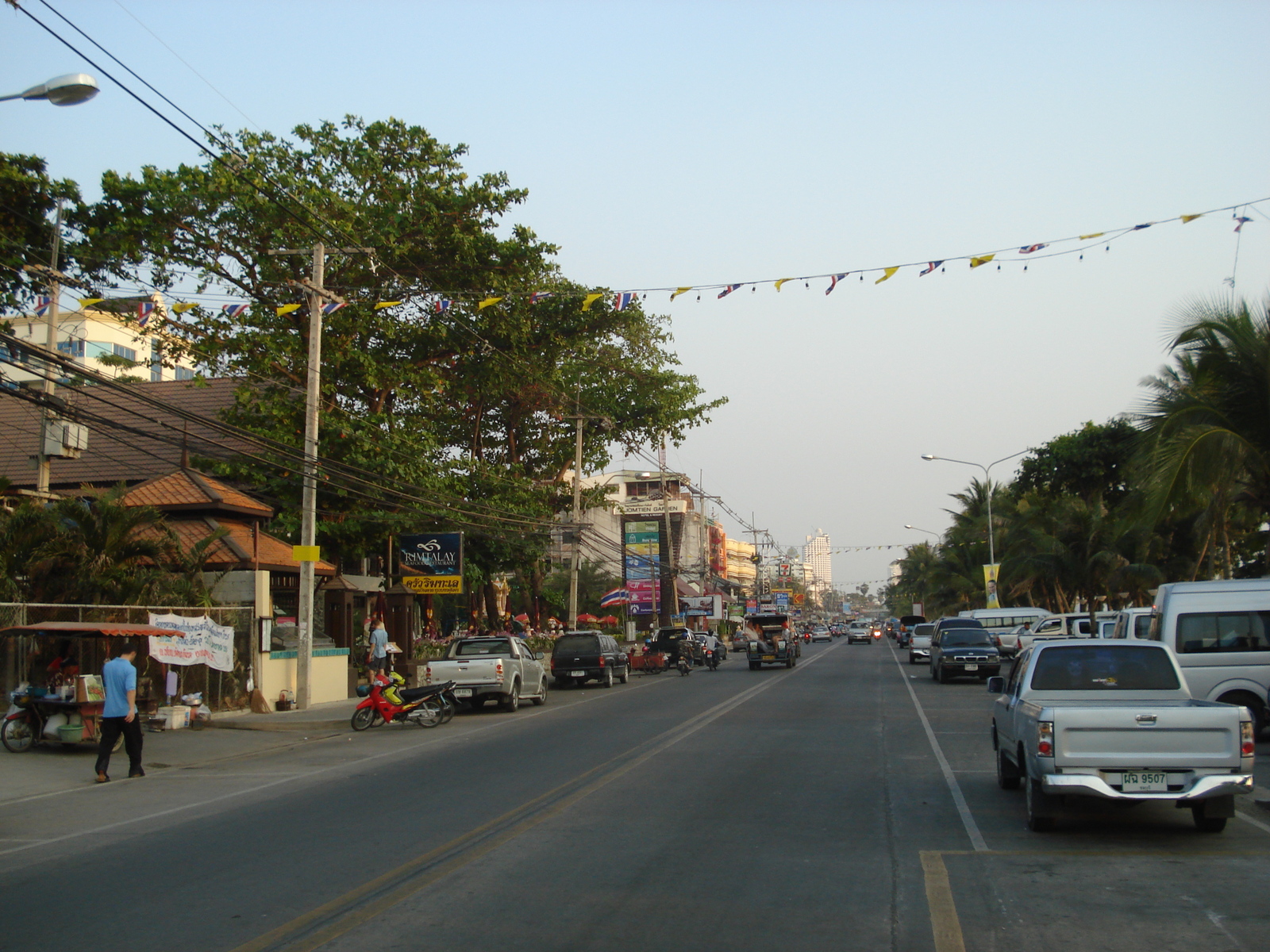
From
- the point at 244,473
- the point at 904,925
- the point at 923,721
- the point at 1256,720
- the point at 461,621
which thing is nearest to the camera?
the point at 904,925

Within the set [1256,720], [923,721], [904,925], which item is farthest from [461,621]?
[904,925]

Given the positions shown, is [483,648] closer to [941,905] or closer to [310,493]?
[310,493]

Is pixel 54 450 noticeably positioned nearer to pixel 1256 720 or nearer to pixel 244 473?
pixel 244 473

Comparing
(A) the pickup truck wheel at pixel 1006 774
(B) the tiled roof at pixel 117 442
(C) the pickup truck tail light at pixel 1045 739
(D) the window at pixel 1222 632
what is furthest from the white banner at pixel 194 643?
(D) the window at pixel 1222 632

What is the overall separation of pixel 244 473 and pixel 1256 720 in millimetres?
25781

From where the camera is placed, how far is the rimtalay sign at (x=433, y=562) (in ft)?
109

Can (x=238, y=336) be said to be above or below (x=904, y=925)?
above

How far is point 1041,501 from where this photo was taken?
58.7 meters

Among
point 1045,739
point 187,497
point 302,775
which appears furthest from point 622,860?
point 187,497

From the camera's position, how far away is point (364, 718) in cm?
2159

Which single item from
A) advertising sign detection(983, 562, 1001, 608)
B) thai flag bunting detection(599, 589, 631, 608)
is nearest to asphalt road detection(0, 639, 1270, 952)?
advertising sign detection(983, 562, 1001, 608)

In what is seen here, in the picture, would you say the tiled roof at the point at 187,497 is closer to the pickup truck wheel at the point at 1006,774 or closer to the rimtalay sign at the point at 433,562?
the rimtalay sign at the point at 433,562

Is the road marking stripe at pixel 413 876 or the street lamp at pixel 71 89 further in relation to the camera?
the street lamp at pixel 71 89

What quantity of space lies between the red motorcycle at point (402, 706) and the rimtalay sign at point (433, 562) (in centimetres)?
1113
